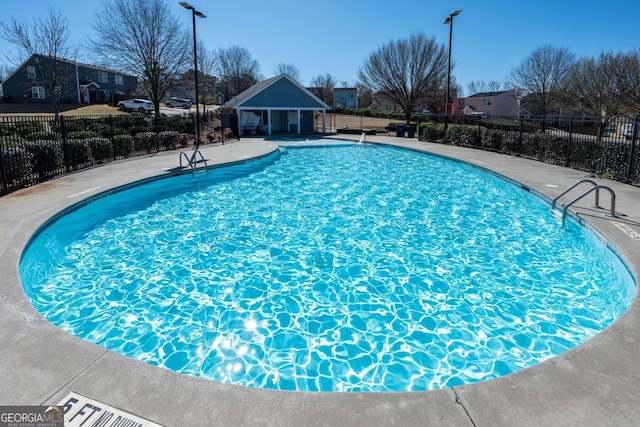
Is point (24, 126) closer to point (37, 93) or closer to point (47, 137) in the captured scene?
point (47, 137)

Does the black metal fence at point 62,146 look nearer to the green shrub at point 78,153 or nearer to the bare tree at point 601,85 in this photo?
the green shrub at point 78,153

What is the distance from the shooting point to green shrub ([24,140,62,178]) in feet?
39.2

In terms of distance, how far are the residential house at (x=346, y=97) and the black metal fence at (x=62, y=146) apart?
2358 inches

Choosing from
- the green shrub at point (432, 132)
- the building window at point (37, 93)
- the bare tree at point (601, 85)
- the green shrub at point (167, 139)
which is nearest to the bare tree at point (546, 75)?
the bare tree at point (601, 85)

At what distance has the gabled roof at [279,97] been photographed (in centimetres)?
3225

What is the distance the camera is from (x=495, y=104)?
70.9m

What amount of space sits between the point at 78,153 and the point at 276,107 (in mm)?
20138

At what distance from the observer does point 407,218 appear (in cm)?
968

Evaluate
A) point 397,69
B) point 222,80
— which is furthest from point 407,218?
point 222,80

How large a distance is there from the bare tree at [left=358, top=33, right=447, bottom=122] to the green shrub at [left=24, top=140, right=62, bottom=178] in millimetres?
33331

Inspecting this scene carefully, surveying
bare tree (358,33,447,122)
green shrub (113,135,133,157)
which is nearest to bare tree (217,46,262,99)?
bare tree (358,33,447,122)

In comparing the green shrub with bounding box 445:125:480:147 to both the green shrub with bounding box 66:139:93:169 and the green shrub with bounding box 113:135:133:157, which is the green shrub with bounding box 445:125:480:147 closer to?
the green shrub with bounding box 113:135:133:157

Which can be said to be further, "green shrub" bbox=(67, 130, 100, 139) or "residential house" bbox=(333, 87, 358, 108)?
"residential house" bbox=(333, 87, 358, 108)

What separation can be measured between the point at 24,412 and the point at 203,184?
1116 centimetres
